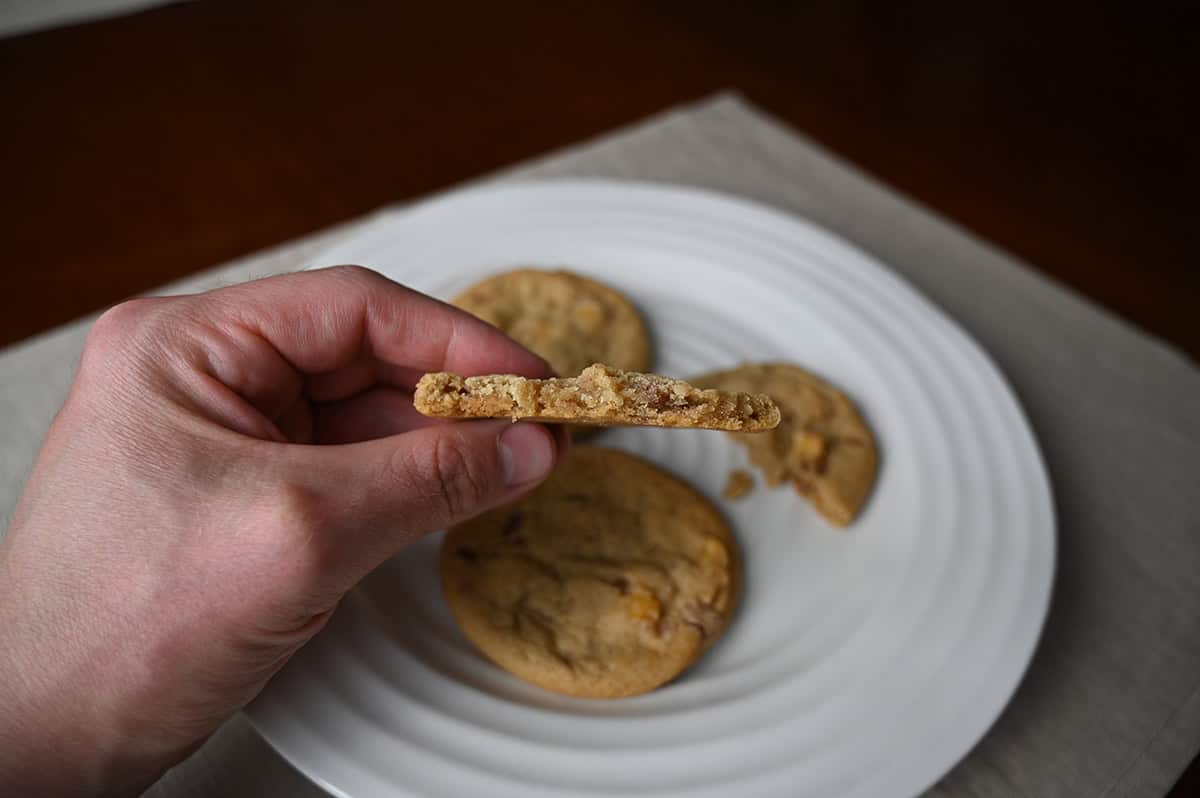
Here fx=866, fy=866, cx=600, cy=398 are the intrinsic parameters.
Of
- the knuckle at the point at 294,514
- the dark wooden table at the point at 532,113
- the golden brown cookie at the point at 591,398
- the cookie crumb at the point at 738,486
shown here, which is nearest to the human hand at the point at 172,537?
the knuckle at the point at 294,514

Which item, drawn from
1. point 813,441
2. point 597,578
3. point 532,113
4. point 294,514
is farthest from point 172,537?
point 532,113

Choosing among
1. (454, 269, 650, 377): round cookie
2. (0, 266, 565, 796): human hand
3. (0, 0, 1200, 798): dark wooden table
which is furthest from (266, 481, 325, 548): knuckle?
(0, 0, 1200, 798): dark wooden table

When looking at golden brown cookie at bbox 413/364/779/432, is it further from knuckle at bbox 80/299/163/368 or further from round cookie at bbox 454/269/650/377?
round cookie at bbox 454/269/650/377

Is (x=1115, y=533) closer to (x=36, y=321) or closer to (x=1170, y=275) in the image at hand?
(x=1170, y=275)

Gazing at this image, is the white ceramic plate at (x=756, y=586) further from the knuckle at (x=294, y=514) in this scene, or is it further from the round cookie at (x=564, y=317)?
the knuckle at (x=294, y=514)

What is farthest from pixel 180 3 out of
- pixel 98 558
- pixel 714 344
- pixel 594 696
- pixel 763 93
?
pixel 594 696

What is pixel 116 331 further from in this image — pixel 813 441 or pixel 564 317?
pixel 813 441
